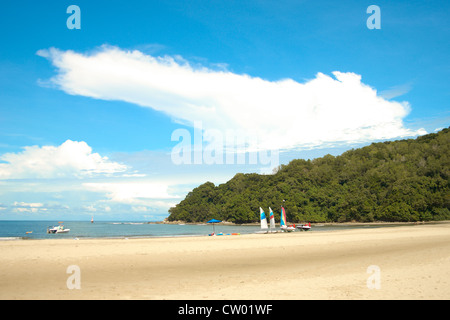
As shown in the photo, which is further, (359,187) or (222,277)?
(359,187)

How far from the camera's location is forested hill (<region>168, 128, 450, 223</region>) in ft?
313

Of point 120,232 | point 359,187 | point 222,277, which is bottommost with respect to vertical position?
point 120,232

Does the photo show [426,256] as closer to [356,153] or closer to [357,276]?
[357,276]

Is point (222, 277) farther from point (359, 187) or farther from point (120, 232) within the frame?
point (359, 187)

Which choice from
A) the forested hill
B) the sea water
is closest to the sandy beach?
the sea water

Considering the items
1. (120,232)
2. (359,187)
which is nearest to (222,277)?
(120,232)

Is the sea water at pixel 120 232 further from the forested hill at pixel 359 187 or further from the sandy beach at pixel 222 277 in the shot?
the sandy beach at pixel 222 277

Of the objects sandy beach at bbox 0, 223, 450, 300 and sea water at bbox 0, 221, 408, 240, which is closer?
sandy beach at bbox 0, 223, 450, 300

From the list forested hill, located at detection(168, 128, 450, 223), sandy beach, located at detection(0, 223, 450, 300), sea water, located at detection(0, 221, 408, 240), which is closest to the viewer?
sandy beach, located at detection(0, 223, 450, 300)

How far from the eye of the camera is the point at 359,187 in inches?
4594

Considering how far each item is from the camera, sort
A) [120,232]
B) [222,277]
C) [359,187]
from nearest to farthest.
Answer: [222,277] → [120,232] → [359,187]

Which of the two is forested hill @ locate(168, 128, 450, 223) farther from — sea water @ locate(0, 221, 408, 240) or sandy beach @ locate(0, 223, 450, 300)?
sandy beach @ locate(0, 223, 450, 300)

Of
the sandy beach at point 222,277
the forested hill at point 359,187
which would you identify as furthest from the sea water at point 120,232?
the sandy beach at point 222,277
